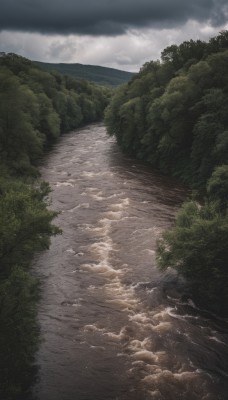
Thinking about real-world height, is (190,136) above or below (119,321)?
above

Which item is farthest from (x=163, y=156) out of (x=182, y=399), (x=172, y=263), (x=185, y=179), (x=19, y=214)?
(x=182, y=399)

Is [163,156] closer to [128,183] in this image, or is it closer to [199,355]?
[128,183]

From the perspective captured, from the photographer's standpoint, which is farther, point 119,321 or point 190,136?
point 190,136

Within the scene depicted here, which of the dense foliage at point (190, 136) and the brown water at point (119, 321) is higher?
the dense foliage at point (190, 136)

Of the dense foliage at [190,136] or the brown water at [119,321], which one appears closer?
the brown water at [119,321]
